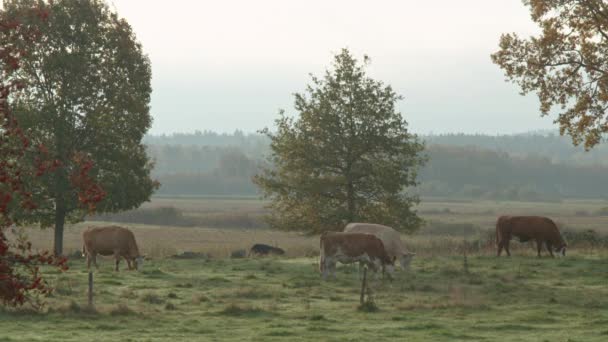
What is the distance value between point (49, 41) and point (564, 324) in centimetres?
2975

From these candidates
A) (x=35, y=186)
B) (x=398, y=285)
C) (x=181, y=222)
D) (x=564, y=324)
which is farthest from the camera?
(x=181, y=222)

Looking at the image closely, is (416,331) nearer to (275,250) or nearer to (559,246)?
(559,246)

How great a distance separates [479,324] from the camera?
68.7 ft

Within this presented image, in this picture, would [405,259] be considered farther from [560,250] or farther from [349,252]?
[560,250]

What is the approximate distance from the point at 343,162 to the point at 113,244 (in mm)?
16364

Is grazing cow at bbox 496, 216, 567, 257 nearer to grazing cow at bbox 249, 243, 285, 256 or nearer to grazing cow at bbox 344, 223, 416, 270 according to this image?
grazing cow at bbox 344, 223, 416, 270

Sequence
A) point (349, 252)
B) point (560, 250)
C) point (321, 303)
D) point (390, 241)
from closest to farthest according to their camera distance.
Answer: point (321, 303) → point (349, 252) → point (390, 241) → point (560, 250)

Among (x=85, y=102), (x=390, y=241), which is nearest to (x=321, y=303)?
(x=390, y=241)

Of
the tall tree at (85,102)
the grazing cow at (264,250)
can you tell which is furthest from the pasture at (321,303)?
the grazing cow at (264,250)

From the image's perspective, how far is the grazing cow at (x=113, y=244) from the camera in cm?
3512

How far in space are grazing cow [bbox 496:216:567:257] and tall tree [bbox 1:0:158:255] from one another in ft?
56.0

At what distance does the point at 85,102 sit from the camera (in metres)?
42.1

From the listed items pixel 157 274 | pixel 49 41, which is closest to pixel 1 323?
pixel 157 274

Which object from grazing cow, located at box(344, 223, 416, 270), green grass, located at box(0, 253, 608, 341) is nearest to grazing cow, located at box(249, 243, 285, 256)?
green grass, located at box(0, 253, 608, 341)
